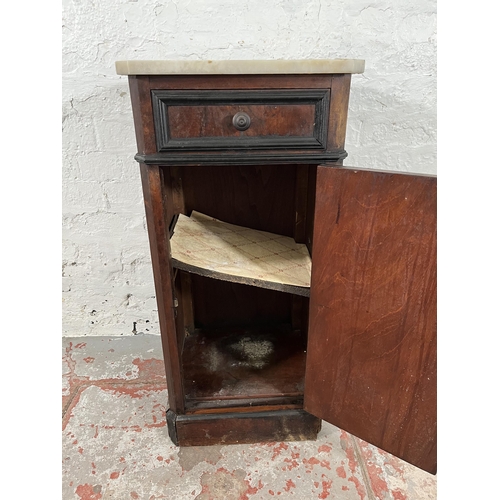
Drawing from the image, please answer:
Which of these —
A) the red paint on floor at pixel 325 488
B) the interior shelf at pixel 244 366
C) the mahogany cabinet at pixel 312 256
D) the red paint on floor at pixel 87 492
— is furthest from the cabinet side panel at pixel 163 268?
the red paint on floor at pixel 325 488

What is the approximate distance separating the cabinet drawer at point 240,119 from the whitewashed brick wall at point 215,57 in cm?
49

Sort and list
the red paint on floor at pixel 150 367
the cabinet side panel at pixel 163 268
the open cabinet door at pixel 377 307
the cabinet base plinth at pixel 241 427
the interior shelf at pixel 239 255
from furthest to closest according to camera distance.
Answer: the red paint on floor at pixel 150 367, the cabinet base plinth at pixel 241 427, the interior shelf at pixel 239 255, the cabinet side panel at pixel 163 268, the open cabinet door at pixel 377 307

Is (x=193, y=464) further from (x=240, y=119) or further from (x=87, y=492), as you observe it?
(x=240, y=119)

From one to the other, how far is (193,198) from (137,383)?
0.68 m

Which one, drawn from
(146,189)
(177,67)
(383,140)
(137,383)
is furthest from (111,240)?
(383,140)

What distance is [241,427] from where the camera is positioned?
1.21m

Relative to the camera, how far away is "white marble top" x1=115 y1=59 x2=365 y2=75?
825 mm

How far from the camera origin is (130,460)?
117cm

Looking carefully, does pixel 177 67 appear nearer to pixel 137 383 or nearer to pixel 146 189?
pixel 146 189

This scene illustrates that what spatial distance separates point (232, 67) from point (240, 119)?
104 millimetres

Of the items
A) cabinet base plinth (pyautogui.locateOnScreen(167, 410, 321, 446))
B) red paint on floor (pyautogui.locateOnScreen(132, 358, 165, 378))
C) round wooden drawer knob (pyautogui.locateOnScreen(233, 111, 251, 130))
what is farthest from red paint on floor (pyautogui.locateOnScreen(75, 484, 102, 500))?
round wooden drawer knob (pyautogui.locateOnScreen(233, 111, 251, 130))

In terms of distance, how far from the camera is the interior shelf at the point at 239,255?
106 centimetres

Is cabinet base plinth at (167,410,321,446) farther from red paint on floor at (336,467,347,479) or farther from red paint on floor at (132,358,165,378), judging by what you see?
red paint on floor at (132,358,165,378)

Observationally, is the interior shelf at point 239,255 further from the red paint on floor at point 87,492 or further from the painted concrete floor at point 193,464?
the red paint on floor at point 87,492
